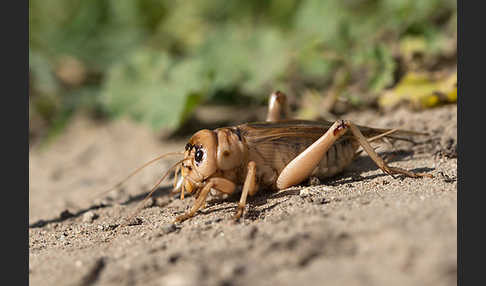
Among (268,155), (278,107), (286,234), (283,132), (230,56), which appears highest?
(230,56)

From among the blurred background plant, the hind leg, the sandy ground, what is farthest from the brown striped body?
the blurred background plant

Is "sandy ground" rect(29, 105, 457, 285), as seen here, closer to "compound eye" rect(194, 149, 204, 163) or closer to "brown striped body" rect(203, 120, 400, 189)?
"brown striped body" rect(203, 120, 400, 189)

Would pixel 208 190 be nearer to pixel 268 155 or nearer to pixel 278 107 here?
pixel 268 155

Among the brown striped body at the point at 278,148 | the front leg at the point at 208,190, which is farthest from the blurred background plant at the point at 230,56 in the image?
the front leg at the point at 208,190

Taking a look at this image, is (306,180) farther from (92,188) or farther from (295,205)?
(92,188)

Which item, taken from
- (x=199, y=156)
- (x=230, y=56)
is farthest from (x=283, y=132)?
(x=230, y=56)

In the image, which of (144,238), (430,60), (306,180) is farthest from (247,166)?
(430,60)

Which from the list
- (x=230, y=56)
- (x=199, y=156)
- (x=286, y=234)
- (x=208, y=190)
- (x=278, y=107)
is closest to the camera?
(x=286, y=234)

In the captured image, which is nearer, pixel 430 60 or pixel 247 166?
pixel 247 166
